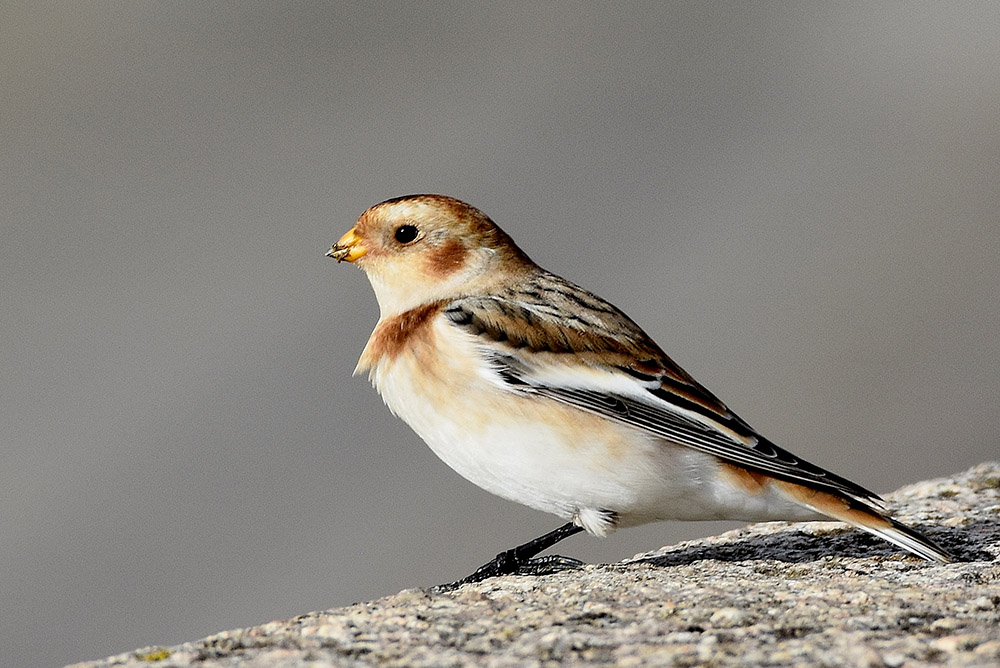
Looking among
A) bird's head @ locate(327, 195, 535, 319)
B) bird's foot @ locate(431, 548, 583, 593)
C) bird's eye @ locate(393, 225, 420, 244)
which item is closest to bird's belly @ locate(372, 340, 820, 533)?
bird's foot @ locate(431, 548, 583, 593)

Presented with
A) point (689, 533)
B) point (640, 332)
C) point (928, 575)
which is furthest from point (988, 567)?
point (689, 533)

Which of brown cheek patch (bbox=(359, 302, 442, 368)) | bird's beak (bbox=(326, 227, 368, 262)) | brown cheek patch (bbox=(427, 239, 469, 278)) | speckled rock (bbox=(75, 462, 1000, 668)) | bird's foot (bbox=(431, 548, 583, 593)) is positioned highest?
bird's beak (bbox=(326, 227, 368, 262))

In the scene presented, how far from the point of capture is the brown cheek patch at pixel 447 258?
15.5 ft

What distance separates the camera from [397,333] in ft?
14.6

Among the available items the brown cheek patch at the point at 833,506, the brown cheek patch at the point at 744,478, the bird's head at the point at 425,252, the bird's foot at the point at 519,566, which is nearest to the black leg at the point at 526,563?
the bird's foot at the point at 519,566

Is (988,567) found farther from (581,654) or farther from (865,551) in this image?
(581,654)

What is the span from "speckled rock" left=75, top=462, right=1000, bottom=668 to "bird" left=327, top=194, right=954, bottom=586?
22 cm

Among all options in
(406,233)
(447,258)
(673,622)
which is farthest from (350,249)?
(673,622)

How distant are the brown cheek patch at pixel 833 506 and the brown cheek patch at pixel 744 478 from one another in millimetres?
47

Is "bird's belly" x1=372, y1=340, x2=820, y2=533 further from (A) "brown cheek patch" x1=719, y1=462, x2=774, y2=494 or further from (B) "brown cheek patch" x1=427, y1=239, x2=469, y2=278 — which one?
(B) "brown cheek patch" x1=427, y1=239, x2=469, y2=278

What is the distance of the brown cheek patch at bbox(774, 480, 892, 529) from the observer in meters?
3.96

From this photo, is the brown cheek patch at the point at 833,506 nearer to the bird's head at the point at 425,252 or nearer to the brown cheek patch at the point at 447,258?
the bird's head at the point at 425,252

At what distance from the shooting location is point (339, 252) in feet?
15.9

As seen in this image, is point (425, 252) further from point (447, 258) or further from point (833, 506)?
point (833, 506)
